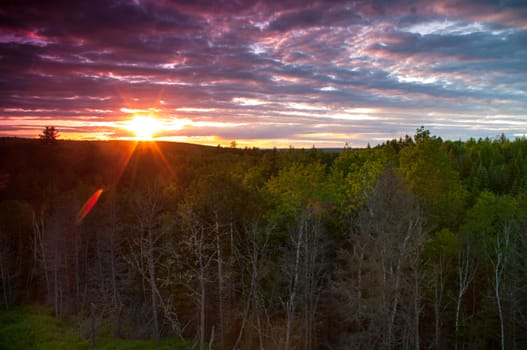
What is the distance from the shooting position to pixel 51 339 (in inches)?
1089

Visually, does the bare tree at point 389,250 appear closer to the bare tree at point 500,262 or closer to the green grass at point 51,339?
the bare tree at point 500,262

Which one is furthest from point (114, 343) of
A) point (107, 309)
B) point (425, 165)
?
point (425, 165)

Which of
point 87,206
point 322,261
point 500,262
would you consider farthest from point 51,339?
point 500,262

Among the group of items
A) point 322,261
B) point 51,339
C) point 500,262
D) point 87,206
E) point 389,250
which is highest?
point 389,250

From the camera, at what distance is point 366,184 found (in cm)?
2752

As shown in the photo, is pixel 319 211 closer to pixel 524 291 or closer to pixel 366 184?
pixel 366 184

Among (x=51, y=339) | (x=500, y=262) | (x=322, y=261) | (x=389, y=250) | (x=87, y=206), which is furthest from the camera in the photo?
(x=87, y=206)

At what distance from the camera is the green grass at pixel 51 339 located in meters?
25.3

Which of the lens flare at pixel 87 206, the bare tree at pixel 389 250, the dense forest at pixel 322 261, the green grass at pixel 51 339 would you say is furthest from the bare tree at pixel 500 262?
the lens flare at pixel 87 206

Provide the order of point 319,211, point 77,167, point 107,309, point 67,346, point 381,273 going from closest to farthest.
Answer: point 381,273, point 67,346, point 319,211, point 107,309, point 77,167

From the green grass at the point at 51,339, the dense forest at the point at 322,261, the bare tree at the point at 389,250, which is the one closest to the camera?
the bare tree at the point at 389,250

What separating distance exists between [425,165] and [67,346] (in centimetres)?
2774

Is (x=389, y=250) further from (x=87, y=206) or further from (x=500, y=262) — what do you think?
(x=87, y=206)

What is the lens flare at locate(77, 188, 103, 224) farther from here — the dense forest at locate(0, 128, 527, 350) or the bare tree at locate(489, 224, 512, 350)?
the bare tree at locate(489, 224, 512, 350)
